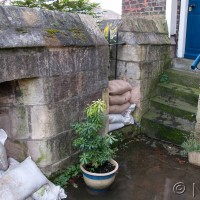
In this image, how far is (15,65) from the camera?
2367 mm

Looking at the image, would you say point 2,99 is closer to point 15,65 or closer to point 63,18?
point 15,65

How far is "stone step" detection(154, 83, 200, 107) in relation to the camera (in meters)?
4.30

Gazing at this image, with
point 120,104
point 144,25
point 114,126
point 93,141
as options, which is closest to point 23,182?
point 93,141

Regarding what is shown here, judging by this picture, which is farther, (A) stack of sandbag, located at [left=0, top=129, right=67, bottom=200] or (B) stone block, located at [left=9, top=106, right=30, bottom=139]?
(B) stone block, located at [left=9, top=106, right=30, bottom=139]

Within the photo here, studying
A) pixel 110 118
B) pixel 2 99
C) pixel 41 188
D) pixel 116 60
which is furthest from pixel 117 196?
pixel 116 60

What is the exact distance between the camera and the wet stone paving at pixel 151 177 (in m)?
2.85

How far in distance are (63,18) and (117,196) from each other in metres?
2.01

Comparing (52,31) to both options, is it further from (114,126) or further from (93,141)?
(114,126)

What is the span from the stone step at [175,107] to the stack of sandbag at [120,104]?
1.48 feet

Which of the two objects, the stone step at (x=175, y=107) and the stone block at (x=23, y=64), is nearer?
the stone block at (x=23, y=64)

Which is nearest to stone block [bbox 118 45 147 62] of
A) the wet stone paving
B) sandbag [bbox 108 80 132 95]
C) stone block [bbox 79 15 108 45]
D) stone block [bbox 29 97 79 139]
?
sandbag [bbox 108 80 132 95]

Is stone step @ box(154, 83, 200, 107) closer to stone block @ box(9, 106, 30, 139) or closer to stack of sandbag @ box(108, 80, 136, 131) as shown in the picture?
stack of sandbag @ box(108, 80, 136, 131)

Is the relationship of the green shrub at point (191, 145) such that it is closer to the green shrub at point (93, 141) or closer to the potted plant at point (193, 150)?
the potted plant at point (193, 150)

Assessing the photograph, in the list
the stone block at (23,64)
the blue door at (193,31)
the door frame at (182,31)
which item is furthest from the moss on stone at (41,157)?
the blue door at (193,31)
